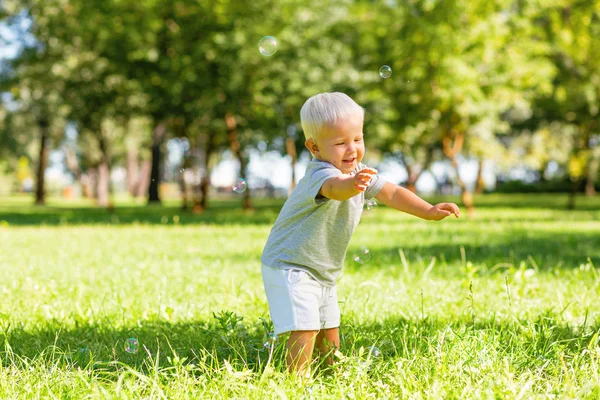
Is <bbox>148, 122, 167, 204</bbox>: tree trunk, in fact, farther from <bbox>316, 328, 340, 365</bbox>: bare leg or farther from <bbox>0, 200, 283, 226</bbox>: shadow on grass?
<bbox>316, 328, 340, 365</bbox>: bare leg

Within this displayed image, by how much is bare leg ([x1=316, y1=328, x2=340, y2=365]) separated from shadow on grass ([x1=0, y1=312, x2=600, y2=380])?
0.30ft

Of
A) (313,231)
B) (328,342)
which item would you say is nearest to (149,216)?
(328,342)

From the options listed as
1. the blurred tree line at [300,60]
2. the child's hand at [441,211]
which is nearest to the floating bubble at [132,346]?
the child's hand at [441,211]

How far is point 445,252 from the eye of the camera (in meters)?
8.18

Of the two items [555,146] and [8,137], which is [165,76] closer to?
[8,137]

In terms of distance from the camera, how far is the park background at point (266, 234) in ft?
9.84

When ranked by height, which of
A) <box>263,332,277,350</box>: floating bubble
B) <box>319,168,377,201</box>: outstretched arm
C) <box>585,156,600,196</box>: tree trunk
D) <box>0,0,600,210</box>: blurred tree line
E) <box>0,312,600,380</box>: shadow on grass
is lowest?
<box>0,312,600,380</box>: shadow on grass

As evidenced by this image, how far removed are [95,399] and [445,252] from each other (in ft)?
20.2

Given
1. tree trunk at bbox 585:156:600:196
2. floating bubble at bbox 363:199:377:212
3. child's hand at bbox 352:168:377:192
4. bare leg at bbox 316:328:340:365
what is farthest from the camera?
tree trunk at bbox 585:156:600:196

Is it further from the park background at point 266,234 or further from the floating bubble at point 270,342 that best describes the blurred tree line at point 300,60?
the floating bubble at point 270,342

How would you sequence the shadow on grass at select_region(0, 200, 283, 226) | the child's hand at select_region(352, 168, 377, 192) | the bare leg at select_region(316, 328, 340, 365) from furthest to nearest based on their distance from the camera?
the shadow on grass at select_region(0, 200, 283, 226)
the bare leg at select_region(316, 328, 340, 365)
the child's hand at select_region(352, 168, 377, 192)

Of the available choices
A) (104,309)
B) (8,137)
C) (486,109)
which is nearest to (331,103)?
(104,309)

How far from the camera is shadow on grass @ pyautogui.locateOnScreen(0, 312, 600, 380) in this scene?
313 centimetres

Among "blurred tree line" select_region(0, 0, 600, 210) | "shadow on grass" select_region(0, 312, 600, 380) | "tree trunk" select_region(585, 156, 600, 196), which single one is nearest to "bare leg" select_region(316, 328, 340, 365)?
"shadow on grass" select_region(0, 312, 600, 380)
